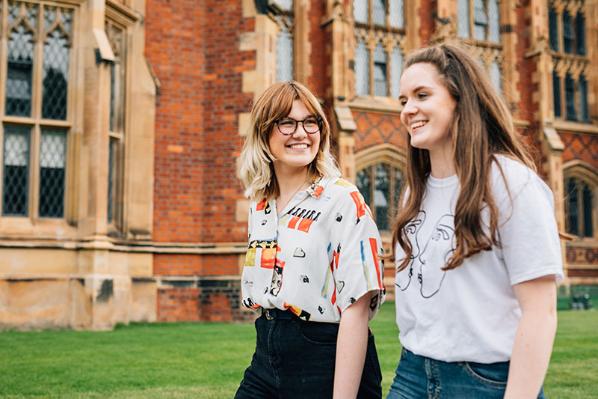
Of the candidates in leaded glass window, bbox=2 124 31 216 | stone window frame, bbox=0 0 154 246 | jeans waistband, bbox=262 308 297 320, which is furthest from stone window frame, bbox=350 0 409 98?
jeans waistband, bbox=262 308 297 320

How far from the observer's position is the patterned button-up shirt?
223cm

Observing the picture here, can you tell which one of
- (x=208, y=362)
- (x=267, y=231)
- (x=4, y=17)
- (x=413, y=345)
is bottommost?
(x=208, y=362)

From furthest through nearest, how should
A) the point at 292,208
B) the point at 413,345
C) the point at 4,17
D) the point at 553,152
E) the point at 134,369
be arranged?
the point at 553,152 < the point at 4,17 < the point at 134,369 < the point at 292,208 < the point at 413,345

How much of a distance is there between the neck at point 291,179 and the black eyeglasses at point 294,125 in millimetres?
156

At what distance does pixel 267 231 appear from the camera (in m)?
2.44

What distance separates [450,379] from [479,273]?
28 cm

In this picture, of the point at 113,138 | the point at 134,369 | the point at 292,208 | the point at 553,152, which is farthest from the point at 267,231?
the point at 553,152

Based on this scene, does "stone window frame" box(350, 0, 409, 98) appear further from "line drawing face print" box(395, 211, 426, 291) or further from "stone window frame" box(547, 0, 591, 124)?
"line drawing face print" box(395, 211, 426, 291)

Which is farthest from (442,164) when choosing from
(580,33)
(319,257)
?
(580,33)

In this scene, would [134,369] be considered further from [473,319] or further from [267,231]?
[473,319]

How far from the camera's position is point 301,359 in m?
2.24

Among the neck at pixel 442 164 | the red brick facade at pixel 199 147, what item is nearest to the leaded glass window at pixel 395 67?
the red brick facade at pixel 199 147

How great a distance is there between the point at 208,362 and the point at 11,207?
5.36 meters

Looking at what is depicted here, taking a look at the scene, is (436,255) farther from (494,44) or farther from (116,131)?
(494,44)
